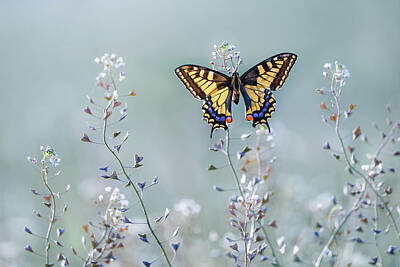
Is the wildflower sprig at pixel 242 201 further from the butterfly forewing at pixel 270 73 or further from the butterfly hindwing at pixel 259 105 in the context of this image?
the butterfly forewing at pixel 270 73

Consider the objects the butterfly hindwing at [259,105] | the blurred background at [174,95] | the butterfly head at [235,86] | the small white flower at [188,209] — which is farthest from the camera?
the blurred background at [174,95]

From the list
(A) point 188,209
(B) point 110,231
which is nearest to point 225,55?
(B) point 110,231

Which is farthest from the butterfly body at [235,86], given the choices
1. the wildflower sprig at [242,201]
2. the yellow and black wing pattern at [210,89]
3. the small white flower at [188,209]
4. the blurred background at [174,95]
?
the small white flower at [188,209]

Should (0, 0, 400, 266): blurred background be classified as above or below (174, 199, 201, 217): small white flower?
above

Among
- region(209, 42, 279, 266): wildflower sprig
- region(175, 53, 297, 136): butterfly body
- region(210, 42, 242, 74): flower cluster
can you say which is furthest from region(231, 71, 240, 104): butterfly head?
region(210, 42, 242, 74): flower cluster

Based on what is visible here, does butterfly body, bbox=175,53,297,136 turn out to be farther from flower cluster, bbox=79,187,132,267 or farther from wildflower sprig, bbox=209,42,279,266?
flower cluster, bbox=79,187,132,267

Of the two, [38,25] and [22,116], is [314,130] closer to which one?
[22,116]

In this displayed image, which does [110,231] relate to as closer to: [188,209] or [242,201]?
[242,201]

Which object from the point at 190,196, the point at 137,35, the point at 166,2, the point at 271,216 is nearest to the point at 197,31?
the point at 137,35
